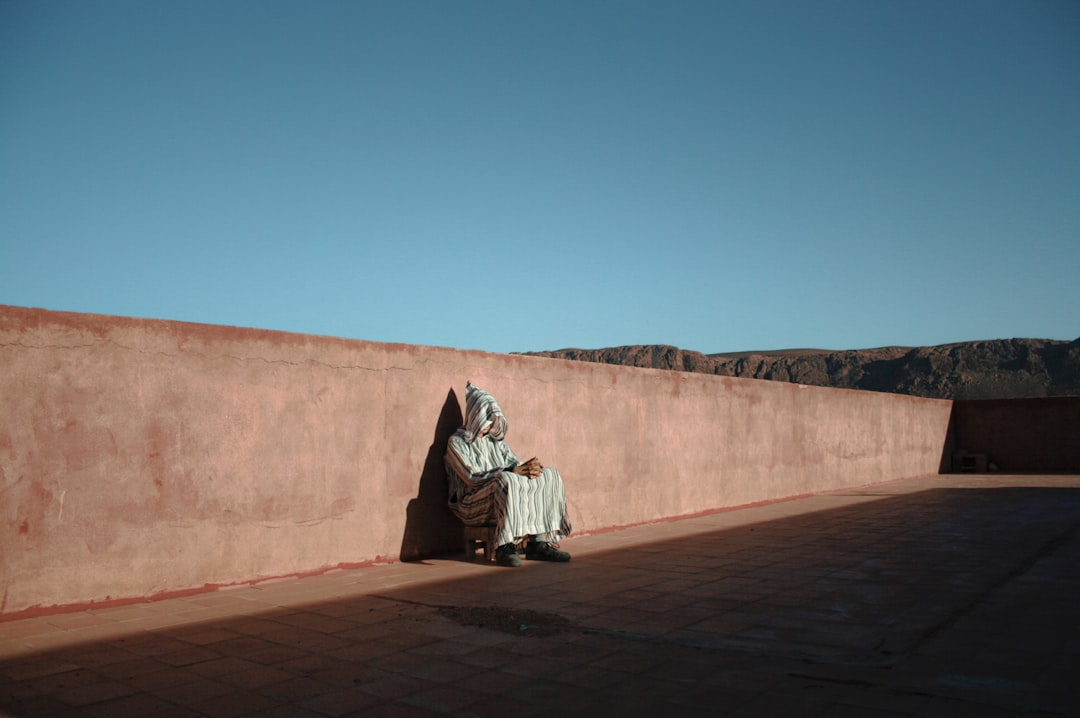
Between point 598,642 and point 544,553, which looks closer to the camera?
point 598,642

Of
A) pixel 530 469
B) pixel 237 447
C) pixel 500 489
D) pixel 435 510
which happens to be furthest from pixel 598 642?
pixel 435 510

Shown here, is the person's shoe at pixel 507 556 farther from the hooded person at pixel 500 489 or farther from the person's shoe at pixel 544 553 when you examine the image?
the person's shoe at pixel 544 553

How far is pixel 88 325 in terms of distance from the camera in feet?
15.2

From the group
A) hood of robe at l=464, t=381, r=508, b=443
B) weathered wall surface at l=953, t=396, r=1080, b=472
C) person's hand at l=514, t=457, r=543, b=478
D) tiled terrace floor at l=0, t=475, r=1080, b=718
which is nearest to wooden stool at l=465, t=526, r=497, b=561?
tiled terrace floor at l=0, t=475, r=1080, b=718

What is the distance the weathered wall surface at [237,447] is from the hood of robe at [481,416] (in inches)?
11.3

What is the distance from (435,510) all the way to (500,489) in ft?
2.63

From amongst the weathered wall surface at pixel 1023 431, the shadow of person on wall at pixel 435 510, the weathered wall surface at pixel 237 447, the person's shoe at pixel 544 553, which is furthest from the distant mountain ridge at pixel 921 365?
the person's shoe at pixel 544 553

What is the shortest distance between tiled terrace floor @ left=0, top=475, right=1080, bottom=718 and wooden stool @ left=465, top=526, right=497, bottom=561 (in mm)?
188

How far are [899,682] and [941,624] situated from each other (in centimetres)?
112

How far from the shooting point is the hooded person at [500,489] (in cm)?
608

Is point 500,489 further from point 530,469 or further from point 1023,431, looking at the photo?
point 1023,431

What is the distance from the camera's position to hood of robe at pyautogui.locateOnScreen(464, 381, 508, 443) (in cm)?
646

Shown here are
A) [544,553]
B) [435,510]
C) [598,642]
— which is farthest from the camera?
[435,510]

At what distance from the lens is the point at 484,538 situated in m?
6.25
